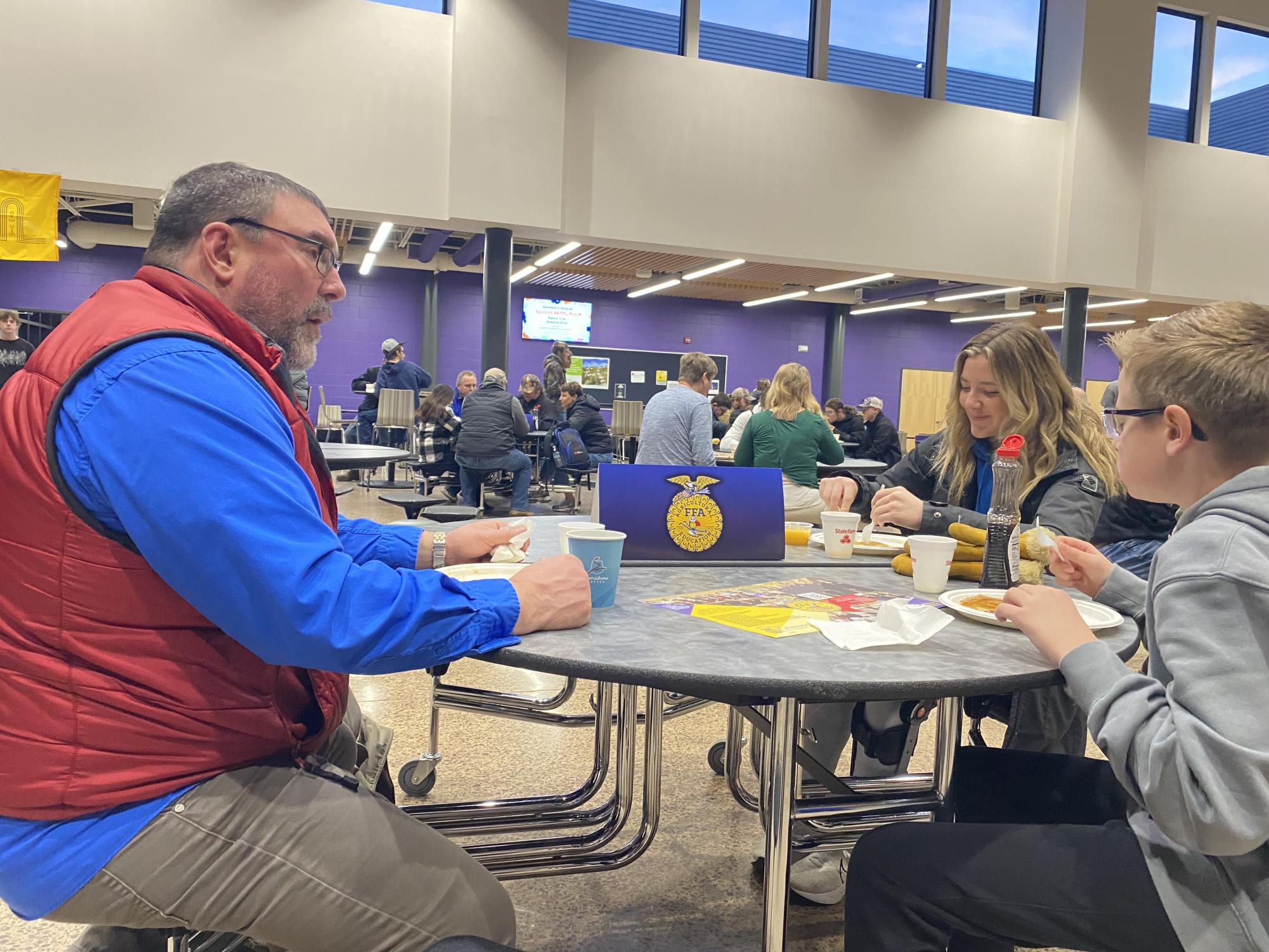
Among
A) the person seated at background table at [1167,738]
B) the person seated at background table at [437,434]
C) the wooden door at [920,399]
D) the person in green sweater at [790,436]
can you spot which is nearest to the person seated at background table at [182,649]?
the person seated at background table at [1167,738]

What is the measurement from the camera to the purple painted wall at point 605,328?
12.1 metres

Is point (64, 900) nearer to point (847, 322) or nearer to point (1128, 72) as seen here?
point (1128, 72)

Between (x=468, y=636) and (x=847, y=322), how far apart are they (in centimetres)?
1603

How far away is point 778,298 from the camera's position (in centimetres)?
1395

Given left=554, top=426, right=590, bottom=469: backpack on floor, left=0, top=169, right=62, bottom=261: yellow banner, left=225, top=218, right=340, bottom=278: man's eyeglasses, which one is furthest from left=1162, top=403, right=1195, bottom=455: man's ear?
left=554, top=426, right=590, bottom=469: backpack on floor

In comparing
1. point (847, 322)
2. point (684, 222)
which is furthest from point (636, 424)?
point (847, 322)

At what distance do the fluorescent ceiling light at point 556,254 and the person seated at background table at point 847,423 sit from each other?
3328mm

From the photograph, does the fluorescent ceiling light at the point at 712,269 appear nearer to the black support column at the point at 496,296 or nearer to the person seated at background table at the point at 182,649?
the black support column at the point at 496,296

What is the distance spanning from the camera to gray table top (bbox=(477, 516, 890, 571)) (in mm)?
1703

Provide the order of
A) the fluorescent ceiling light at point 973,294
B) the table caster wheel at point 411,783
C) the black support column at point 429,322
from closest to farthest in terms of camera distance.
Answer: the table caster wheel at point 411,783, the fluorescent ceiling light at point 973,294, the black support column at point 429,322

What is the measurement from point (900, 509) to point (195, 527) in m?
1.51

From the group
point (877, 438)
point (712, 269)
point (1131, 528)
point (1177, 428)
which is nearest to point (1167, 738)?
point (1177, 428)

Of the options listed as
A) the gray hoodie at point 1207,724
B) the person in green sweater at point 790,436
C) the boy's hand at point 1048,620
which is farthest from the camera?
the person in green sweater at point 790,436

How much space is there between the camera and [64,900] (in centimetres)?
92
